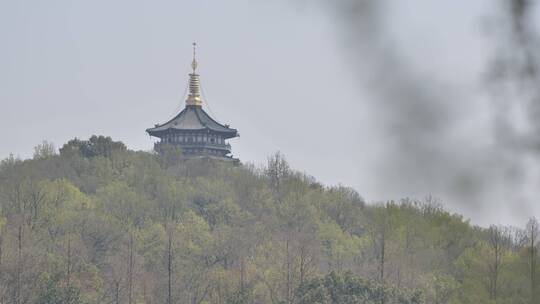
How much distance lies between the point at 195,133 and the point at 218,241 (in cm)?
4857

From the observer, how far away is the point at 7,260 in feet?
182

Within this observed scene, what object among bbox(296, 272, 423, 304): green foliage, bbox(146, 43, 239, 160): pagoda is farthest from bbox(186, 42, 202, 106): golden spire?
bbox(296, 272, 423, 304): green foliage

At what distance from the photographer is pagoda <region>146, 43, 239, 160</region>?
407 ft

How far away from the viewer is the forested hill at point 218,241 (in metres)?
49.4

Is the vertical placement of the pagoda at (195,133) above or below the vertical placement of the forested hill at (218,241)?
above

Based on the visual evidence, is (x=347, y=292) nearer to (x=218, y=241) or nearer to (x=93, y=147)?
(x=218, y=241)

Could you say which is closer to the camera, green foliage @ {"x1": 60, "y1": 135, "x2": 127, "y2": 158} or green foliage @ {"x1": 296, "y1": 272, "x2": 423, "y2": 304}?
green foliage @ {"x1": 296, "y1": 272, "x2": 423, "y2": 304}

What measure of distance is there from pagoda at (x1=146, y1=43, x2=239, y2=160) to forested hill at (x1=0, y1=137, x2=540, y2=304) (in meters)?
10.2

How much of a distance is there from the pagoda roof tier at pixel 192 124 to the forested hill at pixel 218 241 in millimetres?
11309

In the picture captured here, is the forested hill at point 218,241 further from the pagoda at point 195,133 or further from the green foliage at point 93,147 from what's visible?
the pagoda at point 195,133

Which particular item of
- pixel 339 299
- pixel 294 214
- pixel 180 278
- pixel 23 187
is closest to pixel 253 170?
pixel 294 214

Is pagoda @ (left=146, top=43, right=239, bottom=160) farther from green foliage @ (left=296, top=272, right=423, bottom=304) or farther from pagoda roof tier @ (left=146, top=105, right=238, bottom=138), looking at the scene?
green foliage @ (left=296, top=272, right=423, bottom=304)

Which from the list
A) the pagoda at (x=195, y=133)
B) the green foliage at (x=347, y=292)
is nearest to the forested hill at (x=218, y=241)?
the green foliage at (x=347, y=292)

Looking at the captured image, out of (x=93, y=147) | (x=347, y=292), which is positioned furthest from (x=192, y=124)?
(x=347, y=292)
